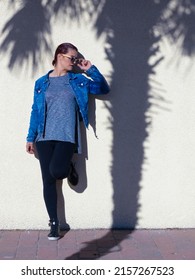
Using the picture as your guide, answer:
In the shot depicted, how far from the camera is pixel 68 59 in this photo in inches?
264

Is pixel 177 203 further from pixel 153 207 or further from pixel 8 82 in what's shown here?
pixel 8 82

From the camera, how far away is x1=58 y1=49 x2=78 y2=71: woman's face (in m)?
6.69

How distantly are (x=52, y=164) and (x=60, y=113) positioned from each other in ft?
1.76

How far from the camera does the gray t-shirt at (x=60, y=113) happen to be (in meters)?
6.64

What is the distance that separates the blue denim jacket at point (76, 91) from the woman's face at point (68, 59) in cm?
11

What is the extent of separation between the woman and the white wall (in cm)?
21

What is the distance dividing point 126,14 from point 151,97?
3.10ft

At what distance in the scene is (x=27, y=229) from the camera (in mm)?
7078

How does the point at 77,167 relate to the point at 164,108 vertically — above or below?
below

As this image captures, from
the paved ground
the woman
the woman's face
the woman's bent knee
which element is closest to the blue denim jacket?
the woman

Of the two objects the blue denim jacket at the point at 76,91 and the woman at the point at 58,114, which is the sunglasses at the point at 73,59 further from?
the blue denim jacket at the point at 76,91

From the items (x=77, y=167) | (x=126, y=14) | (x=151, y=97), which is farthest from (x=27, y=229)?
(x=126, y=14)

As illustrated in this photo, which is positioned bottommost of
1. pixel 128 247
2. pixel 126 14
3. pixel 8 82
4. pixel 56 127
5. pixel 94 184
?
pixel 128 247

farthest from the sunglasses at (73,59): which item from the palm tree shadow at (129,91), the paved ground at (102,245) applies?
the paved ground at (102,245)
